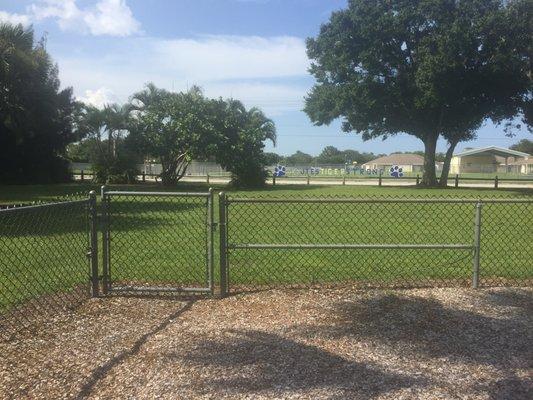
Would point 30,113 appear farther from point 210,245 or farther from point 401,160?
point 401,160

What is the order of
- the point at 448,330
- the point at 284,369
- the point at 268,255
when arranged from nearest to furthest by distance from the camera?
the point at 284,369 < the point at 448,330 < the point at 268,255

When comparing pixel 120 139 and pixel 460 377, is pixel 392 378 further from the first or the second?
pixel 120 139

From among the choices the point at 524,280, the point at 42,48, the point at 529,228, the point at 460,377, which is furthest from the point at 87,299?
the point at 42,48

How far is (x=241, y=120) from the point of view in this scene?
111 feet

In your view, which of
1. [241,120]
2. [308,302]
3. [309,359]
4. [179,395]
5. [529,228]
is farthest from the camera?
[241,120]

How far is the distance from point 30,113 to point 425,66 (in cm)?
2260

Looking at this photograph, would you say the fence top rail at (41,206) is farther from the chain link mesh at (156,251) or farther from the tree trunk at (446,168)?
the tree trunk at (446,168)

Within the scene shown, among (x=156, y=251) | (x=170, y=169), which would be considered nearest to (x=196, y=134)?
(x=170, y=169)

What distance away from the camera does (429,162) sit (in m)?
38.2

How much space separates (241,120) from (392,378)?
102 feet

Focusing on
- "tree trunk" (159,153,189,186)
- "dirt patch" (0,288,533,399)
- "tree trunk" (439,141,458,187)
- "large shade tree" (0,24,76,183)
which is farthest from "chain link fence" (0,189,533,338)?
"tree trunk" (439,141,458,187)

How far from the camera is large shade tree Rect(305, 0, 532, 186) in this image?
30.9 m

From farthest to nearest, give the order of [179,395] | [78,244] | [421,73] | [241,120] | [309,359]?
[241,120] < [421,73] < [78,244] < [309,359] < [179,395]

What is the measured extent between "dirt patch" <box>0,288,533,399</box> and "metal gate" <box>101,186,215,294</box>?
0.44m
